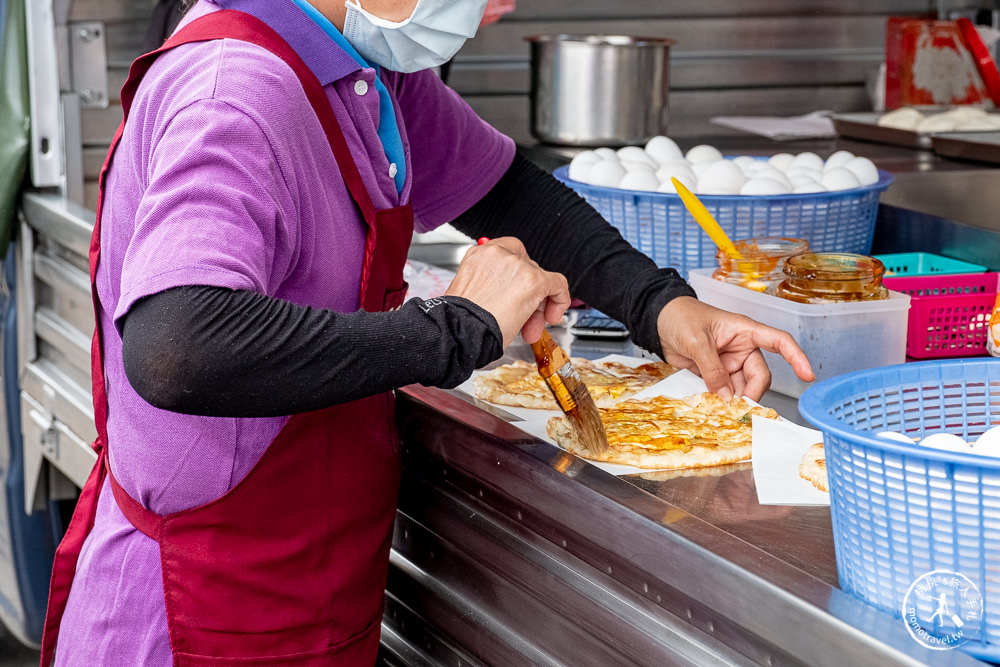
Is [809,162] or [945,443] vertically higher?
[809,162]

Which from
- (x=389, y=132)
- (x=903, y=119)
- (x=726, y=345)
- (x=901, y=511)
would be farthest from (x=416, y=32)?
(x=903, y=119)

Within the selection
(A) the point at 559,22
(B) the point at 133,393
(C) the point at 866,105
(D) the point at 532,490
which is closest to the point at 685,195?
(D) the point at 532,490

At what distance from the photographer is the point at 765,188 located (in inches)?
79.3

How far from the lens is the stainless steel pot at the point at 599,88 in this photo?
9.78 feet

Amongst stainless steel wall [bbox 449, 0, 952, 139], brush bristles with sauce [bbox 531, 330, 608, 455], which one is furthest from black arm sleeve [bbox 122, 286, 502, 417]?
stainless steel wall [bbox 449, 0, 952, 139]

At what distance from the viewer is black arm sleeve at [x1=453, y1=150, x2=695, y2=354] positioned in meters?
1.71

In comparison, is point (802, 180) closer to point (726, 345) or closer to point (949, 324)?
point (949, 324)

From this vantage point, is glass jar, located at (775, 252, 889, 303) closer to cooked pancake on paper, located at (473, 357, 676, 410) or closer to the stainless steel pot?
cooked pancake on paper, located at (473, 357, 676, 410)

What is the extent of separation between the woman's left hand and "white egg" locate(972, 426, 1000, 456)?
528 millimetres

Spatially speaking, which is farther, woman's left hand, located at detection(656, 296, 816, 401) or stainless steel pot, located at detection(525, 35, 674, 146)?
stainless steel pot, located at detection(525, 35, 674, 146)

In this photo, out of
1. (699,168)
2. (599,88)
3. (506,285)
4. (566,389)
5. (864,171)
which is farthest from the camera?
(599,88)

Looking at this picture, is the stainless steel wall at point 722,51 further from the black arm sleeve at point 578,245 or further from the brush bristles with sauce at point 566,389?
the brush bristles with sauce at point 566,389

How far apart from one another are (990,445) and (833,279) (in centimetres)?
68

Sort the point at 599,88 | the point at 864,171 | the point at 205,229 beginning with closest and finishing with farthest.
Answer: the point at 205,229
the point at 864,171
the point at 599,88
